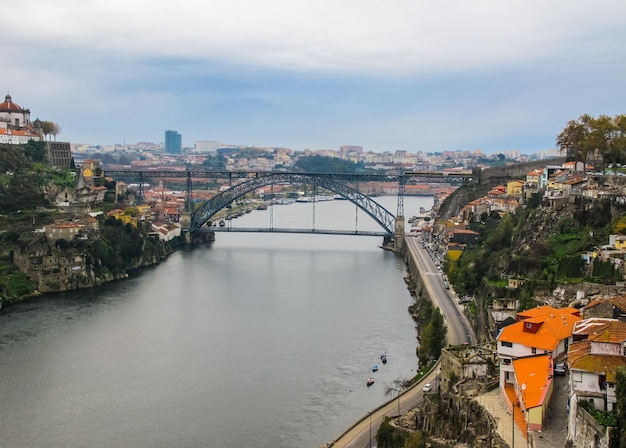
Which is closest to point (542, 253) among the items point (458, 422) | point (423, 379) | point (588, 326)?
point (423, 379)

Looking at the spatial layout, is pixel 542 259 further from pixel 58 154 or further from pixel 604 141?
pixel 58 154

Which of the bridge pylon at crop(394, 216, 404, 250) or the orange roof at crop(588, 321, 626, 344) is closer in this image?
the orange roof at crop(588, 321, 626, 344)

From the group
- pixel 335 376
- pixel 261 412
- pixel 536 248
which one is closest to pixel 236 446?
pixel 261 412

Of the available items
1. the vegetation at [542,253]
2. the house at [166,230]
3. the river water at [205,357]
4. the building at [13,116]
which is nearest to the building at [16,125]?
the building at [13,116]

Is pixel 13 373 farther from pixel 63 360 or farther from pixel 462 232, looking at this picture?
pixel 462 232

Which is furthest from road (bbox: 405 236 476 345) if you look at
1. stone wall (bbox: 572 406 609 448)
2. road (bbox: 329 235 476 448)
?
stone wall (bbox: 572 406 609 448)

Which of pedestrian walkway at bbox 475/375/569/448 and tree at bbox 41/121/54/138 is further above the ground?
tree at bbox 41/121/54/138

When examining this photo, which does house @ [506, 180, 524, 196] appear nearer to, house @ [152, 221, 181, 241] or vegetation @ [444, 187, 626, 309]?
vegetation @ [444, 187, 626, 309]
